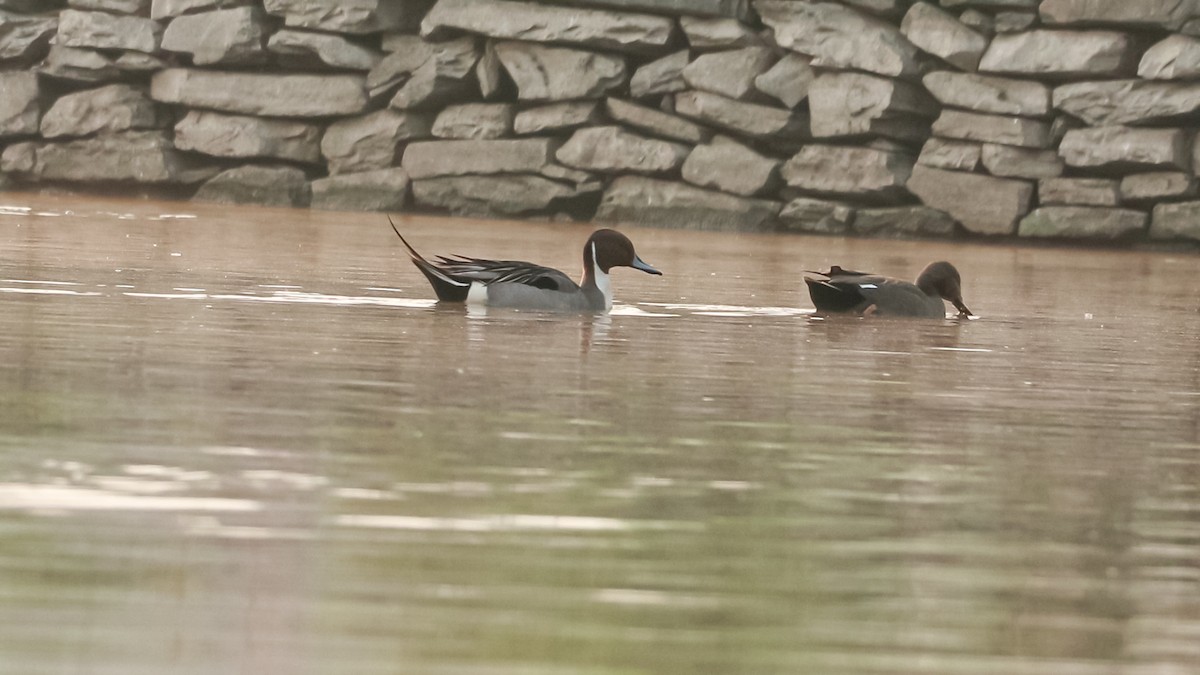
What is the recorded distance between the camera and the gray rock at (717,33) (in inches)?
514

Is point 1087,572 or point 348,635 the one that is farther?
point 1087,572

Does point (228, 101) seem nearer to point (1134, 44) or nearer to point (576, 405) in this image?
point (1134, 44)

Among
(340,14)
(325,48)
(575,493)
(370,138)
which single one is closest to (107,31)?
(325,48)

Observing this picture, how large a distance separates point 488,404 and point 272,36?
1045cm

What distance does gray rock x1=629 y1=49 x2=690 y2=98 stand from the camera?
1322 centimetres

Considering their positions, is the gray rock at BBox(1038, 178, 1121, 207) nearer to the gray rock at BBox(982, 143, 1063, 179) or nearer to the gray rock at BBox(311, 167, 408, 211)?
the gray rock at BBox(982, 143, 1063, 179)

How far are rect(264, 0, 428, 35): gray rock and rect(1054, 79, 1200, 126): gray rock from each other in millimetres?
4625

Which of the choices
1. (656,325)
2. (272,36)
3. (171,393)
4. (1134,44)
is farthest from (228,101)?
(171,393)

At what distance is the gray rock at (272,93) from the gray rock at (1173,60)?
17.4 ft

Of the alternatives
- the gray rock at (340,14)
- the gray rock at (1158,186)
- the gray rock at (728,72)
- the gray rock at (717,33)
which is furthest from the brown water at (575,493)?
the gray rock at (340,14)

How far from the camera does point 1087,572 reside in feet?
8.39

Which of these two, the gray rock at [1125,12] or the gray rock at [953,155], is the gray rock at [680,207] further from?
the gray rock at [1125,12]

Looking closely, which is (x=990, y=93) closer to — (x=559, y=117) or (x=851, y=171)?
(x=851, y=171)

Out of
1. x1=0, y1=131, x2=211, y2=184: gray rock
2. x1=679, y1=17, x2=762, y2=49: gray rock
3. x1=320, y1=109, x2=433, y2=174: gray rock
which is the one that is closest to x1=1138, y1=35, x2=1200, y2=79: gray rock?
x1=679, y1=17, x2=762, y2=49: gray rock
